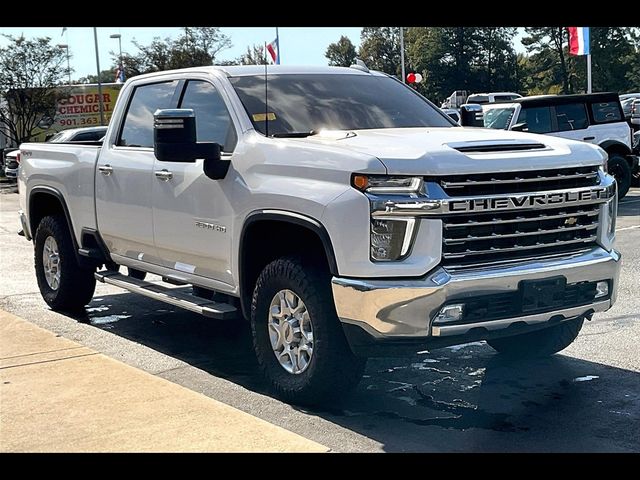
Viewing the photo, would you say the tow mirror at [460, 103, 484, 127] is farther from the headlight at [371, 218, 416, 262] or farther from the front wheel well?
the headlight at [371, 218, 416, 262]

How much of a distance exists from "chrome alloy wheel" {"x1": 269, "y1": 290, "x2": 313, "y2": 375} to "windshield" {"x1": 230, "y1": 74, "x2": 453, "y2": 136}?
1145 millimetres

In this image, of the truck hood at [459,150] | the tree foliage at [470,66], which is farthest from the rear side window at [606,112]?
the tree foliage at [470,66]

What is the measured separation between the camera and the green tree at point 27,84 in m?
33.2

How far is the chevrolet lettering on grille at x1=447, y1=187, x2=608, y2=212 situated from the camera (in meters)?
4.61

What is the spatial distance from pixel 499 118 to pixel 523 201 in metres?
10.7

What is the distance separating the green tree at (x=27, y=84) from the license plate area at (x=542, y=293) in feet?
102

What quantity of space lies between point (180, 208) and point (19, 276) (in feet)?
16.4

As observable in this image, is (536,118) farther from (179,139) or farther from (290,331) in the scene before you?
(290,331)

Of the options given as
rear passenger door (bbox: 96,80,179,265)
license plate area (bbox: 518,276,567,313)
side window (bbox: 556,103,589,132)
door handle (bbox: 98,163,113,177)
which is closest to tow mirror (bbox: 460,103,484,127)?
rear passenger door (bbox: 96,80,179,265)

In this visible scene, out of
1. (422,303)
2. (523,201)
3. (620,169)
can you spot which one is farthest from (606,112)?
(422,303)

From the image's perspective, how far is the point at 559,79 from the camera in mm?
63375

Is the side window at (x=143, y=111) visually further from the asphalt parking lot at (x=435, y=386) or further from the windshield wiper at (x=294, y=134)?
the asphalt parking lot at (x=435, y=386)

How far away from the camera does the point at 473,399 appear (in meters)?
5.33
